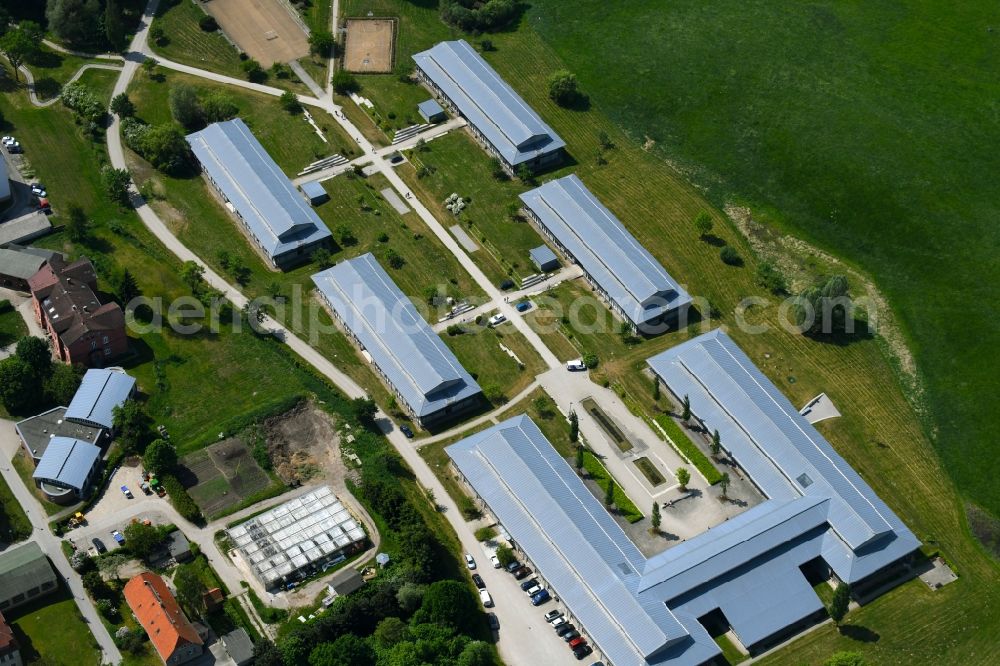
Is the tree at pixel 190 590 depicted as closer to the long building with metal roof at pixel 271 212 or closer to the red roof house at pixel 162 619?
the red roof house at pixel 162 619

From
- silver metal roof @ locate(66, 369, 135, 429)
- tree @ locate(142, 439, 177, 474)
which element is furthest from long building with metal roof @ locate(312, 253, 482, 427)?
silver metal roof @ locate(66, 369, 135, 429)

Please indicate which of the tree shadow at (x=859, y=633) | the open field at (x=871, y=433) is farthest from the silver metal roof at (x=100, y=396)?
the tree shadow at (x=859, y=633)

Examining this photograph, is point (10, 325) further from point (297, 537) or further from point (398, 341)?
point (297, 537)

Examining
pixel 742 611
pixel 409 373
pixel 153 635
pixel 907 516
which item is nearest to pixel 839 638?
pixel 742 611

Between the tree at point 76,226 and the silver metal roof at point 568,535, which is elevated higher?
the tree at point 76,226

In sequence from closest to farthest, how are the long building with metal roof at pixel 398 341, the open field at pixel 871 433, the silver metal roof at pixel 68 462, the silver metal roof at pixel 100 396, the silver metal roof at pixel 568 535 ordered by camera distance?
the silver metal roof at pixel 568 535 < the open field at pixel 871 433 < the silver metal roof at pixel 68 462 < the silver metal roof at pixel 100 396 < the long building with metal roof at pixel 398 341

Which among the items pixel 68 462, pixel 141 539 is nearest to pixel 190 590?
pixel 141 539

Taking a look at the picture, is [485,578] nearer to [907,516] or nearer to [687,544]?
[687,544]
